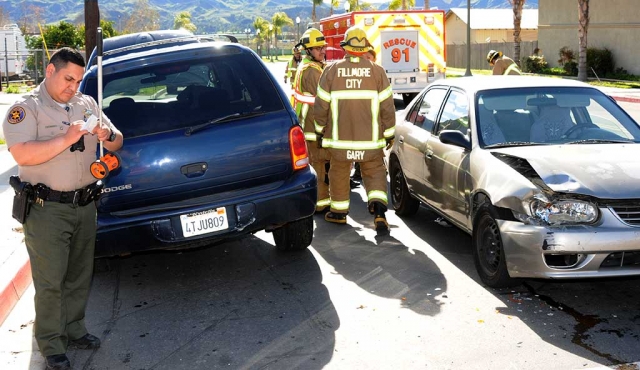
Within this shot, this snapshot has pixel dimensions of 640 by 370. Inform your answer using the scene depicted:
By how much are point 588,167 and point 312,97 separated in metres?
3.78

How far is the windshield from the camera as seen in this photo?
650 cm

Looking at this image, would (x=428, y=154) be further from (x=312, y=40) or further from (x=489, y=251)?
(x=312, y=40)

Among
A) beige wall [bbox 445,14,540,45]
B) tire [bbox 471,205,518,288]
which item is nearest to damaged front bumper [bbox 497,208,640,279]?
tire [bbox 471,205,518,288]

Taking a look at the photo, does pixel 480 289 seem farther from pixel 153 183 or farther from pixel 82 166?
pixel 82 166

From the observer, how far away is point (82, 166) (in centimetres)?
462

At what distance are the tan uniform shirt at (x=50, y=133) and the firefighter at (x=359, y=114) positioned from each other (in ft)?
10.9

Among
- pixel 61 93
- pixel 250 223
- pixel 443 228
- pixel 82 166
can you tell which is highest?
pixel 61 93

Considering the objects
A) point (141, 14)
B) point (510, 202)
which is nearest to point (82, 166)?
point (510, 202)

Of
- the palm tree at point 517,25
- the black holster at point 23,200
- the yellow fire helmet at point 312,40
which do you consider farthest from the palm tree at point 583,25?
the black holster at point 23,200

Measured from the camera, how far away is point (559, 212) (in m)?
5.29

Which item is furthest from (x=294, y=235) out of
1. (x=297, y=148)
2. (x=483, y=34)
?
(x=483, y=34)

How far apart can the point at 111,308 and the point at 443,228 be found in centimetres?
347

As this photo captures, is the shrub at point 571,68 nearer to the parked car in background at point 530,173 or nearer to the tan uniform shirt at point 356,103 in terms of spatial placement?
the parked car in background at point 530,173

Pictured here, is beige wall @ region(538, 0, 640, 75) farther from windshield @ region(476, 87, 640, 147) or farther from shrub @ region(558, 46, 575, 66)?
windshield @ region(476, 87, 640, 147)
